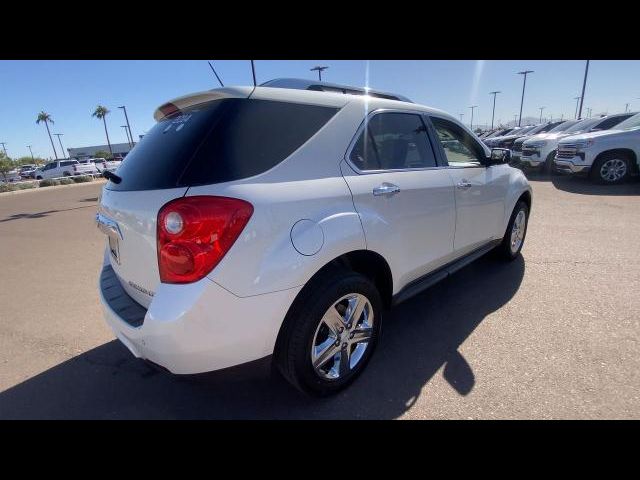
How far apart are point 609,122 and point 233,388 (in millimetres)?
12955

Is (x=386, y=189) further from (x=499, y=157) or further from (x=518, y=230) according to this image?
(x=518, y=230)

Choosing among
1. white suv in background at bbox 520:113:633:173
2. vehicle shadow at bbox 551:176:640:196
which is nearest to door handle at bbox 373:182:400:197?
vehicle shadow at bbox 551:176:640:196

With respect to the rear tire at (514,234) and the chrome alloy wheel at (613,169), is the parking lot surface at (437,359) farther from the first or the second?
the chrome alloy wheel at (613,169)

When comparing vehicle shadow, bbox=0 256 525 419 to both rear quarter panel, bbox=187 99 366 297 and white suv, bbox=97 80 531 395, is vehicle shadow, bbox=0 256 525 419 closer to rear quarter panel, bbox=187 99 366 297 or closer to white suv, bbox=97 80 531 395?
white suv, bbox=97 80 531 395

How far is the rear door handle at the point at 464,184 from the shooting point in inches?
115

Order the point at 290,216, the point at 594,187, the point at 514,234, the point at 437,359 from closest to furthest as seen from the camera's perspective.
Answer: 1. the point at 290,216
2. the point at 437,359
3. the point at 514,234
4. the point at 594,187

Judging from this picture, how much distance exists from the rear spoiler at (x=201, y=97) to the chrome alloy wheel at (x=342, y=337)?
4.19 ft

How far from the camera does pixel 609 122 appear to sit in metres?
10.4

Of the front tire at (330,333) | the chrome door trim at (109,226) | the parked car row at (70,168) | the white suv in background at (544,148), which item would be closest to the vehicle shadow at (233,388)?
the front tire at (330,333)

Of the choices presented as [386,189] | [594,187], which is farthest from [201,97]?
[594,187]

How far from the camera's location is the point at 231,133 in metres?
1.78
